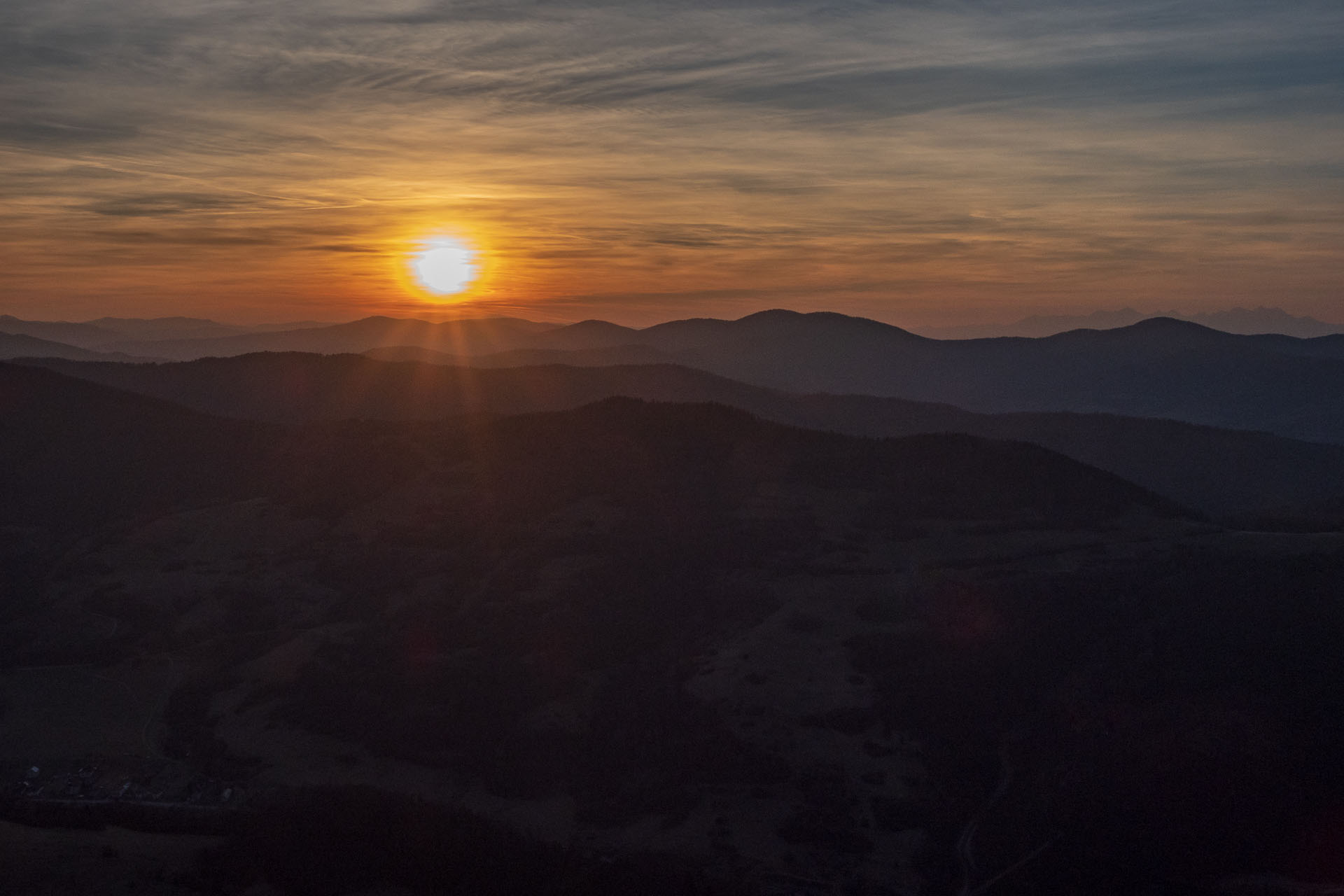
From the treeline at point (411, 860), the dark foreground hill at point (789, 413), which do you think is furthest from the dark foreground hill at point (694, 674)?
the dark foreground hill at point (789, 413)

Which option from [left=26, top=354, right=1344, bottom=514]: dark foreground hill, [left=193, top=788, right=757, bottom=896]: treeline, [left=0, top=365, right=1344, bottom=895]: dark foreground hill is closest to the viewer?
[left=193, top=788, right=757, bottom=896]: treeline

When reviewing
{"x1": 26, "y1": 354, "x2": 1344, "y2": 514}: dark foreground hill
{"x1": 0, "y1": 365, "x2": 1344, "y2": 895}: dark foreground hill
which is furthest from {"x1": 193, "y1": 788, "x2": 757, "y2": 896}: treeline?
{"x1": 26, "y1": 354, "x2": 1344, "y2": 514}: dark foreground hill

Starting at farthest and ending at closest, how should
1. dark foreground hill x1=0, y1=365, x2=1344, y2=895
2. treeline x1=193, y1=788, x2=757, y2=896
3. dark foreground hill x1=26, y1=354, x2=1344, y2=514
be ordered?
dark foreground hill x1=26, y1=354, x2=1344, y2=514
dark foreground hill x1=0, y1=365, x2=1344, y2=895
treeline x1=193, y1=788, x2=757, y2=896

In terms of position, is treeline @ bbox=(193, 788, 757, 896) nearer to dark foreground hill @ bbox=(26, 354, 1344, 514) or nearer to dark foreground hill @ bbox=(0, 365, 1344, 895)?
dark foreground hill @ bbox=(0, 365, 1344, 895)

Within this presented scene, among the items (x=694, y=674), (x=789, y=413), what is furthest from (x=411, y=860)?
(x=789, y=413)

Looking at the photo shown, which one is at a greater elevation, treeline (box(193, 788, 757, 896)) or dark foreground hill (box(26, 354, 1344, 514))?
dark foreground hill (box(26, 354, 1344, 514))

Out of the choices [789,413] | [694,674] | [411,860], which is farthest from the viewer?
[789,413]

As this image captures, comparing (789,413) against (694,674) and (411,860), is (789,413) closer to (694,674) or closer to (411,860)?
(694,674)
